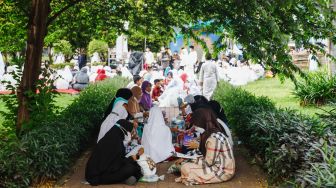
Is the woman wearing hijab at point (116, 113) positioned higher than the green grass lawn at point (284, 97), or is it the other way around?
the woman wearing hijab at point (116, 113)

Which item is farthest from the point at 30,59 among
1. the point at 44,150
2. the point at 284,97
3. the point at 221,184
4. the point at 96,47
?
the point at 96,47

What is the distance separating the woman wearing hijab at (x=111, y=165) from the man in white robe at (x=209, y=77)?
342 inches

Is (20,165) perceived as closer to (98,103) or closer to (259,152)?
(259,152)

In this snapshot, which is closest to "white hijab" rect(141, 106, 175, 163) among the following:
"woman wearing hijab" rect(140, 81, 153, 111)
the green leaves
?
"woman wearing hijab" rect(140, 81, 153, 111)

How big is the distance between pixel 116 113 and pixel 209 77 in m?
7.27

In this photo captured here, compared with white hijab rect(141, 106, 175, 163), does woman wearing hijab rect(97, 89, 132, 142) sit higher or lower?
higher

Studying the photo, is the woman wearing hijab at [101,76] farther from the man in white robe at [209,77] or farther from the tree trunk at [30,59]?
the tree trunk at [30,59]

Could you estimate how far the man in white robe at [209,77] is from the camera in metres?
15.5

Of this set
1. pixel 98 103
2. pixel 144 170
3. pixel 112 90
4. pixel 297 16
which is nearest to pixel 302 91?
pixel 112 90

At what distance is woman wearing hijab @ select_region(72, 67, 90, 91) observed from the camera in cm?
2064

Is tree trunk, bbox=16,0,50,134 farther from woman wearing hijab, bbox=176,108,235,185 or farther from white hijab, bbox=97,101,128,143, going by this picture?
woman wearing hijab, bbox=176,108,235,185

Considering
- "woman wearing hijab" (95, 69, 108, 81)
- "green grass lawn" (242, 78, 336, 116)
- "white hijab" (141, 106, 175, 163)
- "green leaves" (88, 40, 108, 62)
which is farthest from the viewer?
"green leaves" (88, 40, 108, 62)

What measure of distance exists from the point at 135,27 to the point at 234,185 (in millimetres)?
5606

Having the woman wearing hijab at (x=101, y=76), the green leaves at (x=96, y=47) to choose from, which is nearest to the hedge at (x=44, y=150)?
the woman wearing hijab at (x=101, y=76)
